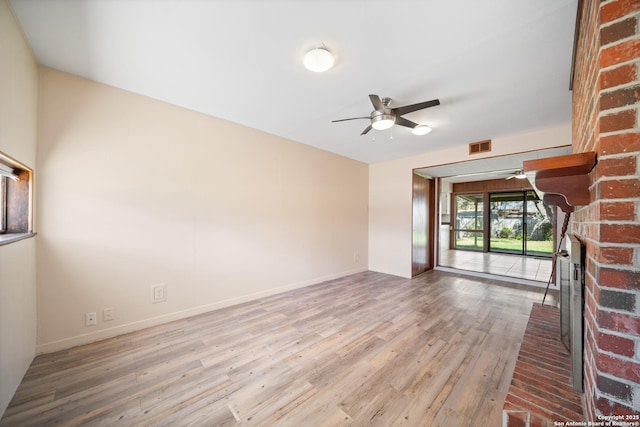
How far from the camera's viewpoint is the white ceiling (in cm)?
147

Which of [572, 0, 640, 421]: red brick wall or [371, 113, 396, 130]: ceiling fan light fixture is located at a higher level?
[371, 113, 396, 130]: ceiling fan light fixture

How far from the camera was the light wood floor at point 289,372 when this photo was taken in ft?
4.83

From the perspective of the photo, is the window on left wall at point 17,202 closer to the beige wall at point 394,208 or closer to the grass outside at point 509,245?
the beige wall at point 394,208

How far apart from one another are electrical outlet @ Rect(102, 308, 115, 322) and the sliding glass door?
1003 centimetres

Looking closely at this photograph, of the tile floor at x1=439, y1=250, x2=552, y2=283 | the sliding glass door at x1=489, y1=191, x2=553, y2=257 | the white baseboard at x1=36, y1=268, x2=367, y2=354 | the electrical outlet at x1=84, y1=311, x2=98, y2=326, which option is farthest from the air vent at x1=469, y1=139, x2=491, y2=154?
the electrical outlet at x1=84, y1=311, x2=98, y2=326

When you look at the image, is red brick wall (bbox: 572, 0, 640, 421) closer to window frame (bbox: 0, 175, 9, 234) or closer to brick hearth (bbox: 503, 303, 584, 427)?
brick hearth (bbox: 503, 303, 584, 427)

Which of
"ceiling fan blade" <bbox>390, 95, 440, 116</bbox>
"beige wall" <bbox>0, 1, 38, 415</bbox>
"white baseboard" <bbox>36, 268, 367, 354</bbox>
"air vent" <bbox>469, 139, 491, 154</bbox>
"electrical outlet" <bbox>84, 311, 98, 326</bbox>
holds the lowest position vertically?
"white baseboard" <bbox>36, 268, 367, 354</bbox>

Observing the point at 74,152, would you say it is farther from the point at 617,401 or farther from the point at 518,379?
the point at 518,379

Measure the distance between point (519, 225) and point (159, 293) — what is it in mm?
10068

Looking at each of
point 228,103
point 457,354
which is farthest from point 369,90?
point 457,354

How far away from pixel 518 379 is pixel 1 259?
3.27 meters

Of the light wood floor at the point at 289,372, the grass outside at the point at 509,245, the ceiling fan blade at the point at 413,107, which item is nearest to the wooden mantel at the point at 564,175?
the ceiling fan blade at the point at 413,107

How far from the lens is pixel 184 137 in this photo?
2.78 meters

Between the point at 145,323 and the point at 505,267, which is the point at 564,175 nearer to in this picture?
the point at 145,323
